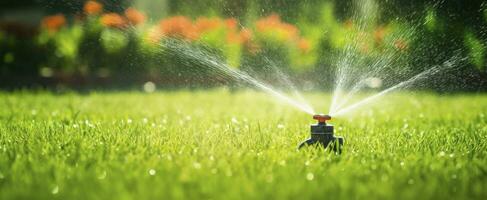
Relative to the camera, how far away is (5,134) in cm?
373

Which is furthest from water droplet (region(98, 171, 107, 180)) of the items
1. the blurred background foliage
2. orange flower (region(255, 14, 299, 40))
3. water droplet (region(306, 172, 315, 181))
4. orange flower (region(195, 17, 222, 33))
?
orange flower (region(255, 14, 299, 40))

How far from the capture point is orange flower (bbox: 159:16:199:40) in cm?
932

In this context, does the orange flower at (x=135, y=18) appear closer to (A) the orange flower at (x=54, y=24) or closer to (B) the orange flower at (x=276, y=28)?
(A) the orange flower at (x=54, y=24)

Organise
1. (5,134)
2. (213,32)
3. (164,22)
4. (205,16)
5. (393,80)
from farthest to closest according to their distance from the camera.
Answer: (205,16) < (164,22) < (213,32) < (393,80) < (5,134)

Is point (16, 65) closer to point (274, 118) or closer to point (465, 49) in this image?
point (274, 118)

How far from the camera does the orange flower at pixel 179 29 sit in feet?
30.6

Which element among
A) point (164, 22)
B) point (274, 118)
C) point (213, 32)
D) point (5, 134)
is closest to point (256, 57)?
point (213, 32)

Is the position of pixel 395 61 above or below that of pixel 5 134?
above

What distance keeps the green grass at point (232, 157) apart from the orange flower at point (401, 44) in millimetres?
2979

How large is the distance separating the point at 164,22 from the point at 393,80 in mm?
3696

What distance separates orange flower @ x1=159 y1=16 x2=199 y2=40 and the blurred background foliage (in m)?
0.01

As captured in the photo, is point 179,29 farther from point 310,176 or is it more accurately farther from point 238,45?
point 310,176

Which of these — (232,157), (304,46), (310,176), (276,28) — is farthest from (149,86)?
(310,176)

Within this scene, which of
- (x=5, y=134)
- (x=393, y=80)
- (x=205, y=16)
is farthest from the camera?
(x=205, y=16)
